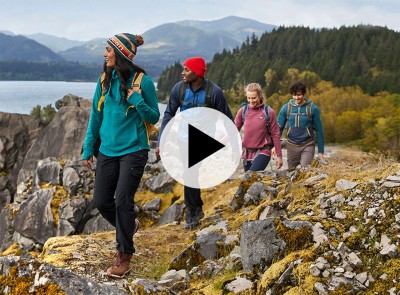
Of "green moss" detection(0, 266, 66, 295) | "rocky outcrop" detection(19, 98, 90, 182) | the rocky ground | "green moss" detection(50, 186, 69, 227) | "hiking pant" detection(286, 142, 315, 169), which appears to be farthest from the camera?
"rocky outcrop" detection(19, 98, 90, 182)

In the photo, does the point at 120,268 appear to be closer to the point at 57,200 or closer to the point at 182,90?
the point at 182,90

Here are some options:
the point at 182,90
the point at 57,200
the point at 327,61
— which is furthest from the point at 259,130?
the point at 327,61

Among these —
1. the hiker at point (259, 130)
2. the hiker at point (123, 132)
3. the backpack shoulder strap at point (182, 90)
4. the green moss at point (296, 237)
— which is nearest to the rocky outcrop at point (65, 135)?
the hiker at point (259, 130)

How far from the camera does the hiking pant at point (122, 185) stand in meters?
5.95

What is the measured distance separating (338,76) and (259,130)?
14274cm

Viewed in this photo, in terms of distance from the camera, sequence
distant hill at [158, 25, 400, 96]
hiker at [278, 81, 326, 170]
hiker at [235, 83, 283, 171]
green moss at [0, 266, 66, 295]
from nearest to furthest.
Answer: green moss at [0, 266, 66, 295], hiker at [235, 83, 283, 171], hiker at [278, 81, 326, 170], distant hill at [158, 25, 400, 96]

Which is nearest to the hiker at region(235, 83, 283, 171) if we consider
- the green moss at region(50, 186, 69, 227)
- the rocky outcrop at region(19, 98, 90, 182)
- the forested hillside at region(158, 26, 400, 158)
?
the green moss at region(50, 186, 69, 227)

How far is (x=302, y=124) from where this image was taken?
34.7 feet

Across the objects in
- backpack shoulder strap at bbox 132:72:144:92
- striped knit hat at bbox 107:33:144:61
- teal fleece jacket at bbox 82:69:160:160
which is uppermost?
striped knit hat at bbox 107:33:144:61

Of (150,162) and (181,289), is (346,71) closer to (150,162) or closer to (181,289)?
(150,162)
